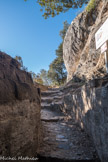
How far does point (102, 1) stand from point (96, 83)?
8830 millimetres

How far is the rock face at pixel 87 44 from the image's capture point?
6.93m

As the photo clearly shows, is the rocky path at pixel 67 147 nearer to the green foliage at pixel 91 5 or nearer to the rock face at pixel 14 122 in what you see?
the rock face at pixel 14 122

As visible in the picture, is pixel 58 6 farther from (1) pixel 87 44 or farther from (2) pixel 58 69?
(2) pixel 58 69

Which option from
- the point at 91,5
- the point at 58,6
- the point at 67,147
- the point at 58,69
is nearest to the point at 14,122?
the point at 67,147

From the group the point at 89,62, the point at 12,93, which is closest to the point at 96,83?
the point at 12,93

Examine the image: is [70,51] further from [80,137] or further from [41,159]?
[41,159]

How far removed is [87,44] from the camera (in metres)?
8.76

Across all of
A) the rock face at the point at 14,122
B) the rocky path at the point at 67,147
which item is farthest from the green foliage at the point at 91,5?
the rock face at the point at 14,122

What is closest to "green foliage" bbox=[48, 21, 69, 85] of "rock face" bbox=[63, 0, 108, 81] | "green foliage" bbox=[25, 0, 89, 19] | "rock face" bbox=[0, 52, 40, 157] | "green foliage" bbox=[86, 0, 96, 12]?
"rock face" bbox=[63, 0, 108, 81]

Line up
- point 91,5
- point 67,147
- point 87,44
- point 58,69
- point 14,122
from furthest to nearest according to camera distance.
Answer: point 58,69, point 87,44, point 91,5, point 67,147, point 14,122

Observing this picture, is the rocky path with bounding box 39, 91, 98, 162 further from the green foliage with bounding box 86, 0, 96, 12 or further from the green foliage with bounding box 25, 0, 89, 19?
the green foliage with bounding box 86, 0, 96, 12

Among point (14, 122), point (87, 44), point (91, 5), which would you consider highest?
point (91, 5)

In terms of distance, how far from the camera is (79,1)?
4.96 meters

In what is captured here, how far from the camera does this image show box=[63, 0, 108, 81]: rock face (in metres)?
6.93
